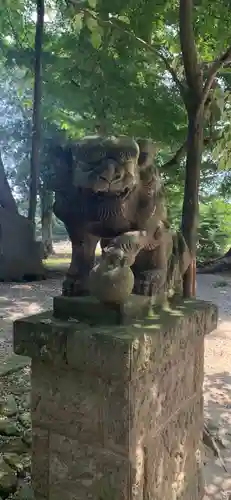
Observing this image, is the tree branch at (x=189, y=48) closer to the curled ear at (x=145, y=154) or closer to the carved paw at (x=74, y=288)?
the curled ear at (x=145, y=154)

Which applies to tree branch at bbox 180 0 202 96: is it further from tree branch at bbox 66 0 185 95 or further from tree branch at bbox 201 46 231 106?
tree branch at bbox 66 0 185 95

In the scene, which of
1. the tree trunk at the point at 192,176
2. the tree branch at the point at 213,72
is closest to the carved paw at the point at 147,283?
the tree trunk at the point at 192,176

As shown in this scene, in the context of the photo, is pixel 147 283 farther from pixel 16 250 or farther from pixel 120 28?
pixel 16 250

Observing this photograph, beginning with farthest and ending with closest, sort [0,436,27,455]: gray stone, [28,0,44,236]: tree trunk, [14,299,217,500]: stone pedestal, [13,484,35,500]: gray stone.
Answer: [28,0,44,236]: tree trunk < [0,436,27,455]: gray stone < [13,484,35,500]: gray stone < [14,299,217,500]: stone pedestal

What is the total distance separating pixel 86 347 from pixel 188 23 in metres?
2.21

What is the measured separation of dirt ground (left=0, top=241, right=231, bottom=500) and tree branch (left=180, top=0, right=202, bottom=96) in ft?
7.47

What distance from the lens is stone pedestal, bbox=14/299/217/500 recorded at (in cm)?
158

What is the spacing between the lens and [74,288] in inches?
71.5

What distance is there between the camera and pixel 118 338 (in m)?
1.50

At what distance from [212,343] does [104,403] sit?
4161mm

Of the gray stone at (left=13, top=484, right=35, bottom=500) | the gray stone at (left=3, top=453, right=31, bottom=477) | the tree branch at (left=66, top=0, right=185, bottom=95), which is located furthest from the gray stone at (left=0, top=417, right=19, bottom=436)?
the tree branch at (left=66, top=0, right=185, bottom=95)

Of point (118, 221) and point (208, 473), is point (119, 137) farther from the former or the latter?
point (208, 473)

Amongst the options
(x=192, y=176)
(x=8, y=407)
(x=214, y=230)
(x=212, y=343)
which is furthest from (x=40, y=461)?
(x=214, y=230)

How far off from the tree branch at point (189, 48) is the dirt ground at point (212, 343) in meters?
2.28
